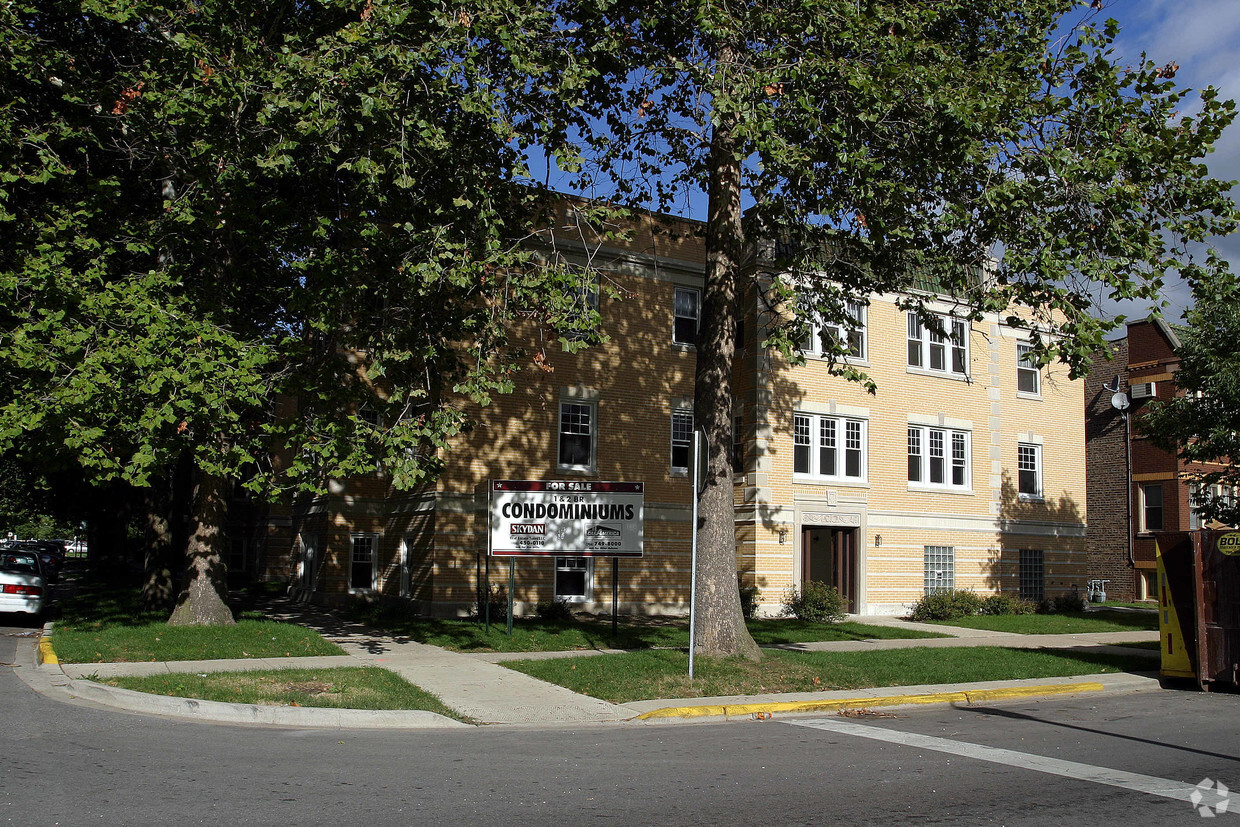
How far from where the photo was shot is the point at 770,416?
25.0 m

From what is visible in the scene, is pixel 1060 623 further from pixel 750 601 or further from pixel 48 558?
pixel 48 558

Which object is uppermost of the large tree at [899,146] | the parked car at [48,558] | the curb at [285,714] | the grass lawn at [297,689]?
the large tree at [899,146]

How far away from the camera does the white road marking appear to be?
7.46m

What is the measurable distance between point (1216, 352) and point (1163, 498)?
17614 millimetres

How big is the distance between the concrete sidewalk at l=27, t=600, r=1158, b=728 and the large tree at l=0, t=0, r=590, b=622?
2.67 meters

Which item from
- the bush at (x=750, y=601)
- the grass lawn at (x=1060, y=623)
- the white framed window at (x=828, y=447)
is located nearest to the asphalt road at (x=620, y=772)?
the grass lawn at (x=1060, y=623)

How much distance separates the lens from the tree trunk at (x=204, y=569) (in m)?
17.9

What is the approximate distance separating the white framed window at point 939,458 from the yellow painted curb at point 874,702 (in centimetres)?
1340

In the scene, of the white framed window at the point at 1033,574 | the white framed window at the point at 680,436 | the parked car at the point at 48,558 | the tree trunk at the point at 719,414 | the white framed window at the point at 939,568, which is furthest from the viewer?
the white framed window at the point at 1033,574

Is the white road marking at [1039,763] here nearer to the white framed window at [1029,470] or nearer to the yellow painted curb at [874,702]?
the yellow painted curb at [874,702]

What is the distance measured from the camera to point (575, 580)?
2356 centimetres

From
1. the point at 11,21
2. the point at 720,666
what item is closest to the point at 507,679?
the point at 720,666

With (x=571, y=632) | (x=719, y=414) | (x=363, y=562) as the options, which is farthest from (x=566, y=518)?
(x=363, y=562)

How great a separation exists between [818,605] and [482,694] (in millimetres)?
12928
